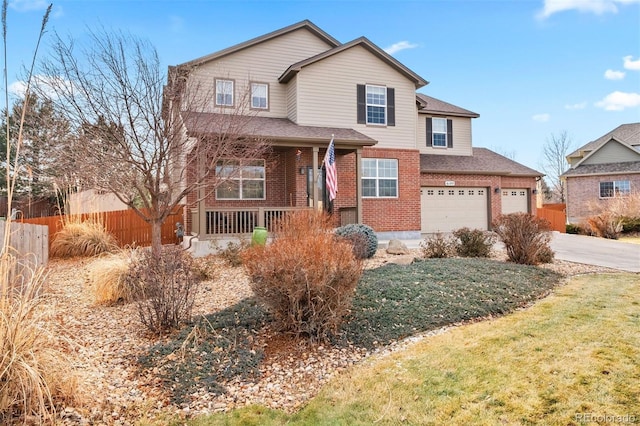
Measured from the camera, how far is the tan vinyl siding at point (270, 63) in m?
14.2

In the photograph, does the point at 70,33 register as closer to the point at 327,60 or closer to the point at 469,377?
the point at 327,60

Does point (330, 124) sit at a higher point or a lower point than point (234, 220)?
higher

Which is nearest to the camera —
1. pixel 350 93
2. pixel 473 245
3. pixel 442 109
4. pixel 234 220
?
pixel 473 245

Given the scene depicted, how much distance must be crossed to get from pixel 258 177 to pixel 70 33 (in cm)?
687

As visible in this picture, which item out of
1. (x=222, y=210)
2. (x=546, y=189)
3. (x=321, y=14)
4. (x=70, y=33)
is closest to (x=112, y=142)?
(x=70, y=33)

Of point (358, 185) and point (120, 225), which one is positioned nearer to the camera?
point (358, 185)

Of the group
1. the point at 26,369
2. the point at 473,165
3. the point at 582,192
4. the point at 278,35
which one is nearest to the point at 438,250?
the point at 26,369

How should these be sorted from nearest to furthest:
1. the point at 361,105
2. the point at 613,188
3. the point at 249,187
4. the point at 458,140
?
the point at 249,187 < the point at 361,105 < the point at 458,140 < the point at 613,188

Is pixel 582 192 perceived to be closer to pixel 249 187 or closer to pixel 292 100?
pixel 292 100

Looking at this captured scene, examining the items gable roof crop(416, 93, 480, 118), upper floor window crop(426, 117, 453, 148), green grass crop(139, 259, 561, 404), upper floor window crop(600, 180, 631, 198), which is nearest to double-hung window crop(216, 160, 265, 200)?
green grass crop(139, 259, 561, 404)

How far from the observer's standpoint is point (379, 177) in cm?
1487

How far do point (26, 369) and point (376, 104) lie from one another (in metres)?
14.1

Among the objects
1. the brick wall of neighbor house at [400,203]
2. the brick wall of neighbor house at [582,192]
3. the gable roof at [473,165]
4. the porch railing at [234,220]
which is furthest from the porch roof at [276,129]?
the brick wall of neighbor house at [582,192]

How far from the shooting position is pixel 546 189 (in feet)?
151
